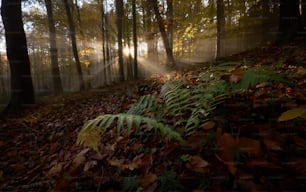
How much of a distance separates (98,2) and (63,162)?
55.1 ft

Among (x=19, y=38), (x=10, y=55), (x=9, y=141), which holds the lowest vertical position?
(x=9, y=141)

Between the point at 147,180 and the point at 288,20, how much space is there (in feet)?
21.1

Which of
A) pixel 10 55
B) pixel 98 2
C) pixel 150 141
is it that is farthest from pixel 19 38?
pixel 98 2

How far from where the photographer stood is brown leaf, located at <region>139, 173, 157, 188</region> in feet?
5.25

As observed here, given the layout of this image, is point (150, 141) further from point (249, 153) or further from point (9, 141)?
point (9, 141)

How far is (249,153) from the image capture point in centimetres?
159

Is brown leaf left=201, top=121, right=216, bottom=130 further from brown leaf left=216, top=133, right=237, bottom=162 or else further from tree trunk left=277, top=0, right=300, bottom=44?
tree trunk left=277, top=0, right=300, bottom=44

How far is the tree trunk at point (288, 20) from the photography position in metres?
6.17

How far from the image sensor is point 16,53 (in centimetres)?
586

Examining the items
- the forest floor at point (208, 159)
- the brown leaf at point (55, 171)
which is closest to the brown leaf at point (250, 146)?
the forest floor at point (208, 159)

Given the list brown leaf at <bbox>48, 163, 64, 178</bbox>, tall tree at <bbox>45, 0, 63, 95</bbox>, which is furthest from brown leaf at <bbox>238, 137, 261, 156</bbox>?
tall tree at <bbox>45, 0, 63, 95</bbox>

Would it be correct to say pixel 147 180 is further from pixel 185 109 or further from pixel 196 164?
pixel 185 109

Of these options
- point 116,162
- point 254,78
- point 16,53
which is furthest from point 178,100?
point 16,53

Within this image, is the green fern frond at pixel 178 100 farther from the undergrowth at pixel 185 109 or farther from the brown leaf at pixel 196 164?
the brown leaf at pixel 196 164
